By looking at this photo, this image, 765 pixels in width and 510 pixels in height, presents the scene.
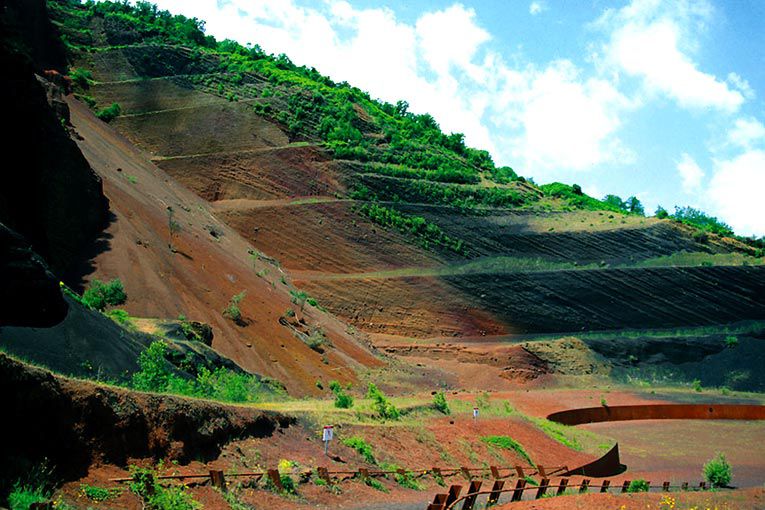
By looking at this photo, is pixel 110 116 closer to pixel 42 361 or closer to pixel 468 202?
pixel 468 202

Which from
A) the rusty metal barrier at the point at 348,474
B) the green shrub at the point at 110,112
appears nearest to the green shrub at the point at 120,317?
the rusty metal barrier at the point at 348,474

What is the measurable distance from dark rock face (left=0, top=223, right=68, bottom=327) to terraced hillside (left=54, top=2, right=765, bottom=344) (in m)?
39.6

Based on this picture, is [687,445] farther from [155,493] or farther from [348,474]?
[155,493]

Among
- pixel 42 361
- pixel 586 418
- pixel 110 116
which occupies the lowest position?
pixel 586 418

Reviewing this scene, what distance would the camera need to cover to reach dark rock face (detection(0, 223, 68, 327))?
9586 millimetres

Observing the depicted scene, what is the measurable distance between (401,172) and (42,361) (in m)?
48.4

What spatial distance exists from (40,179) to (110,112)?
40.6 metres

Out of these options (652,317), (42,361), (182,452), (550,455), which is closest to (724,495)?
(550,455)

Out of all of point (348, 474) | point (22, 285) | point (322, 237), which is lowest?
point (348, 474)

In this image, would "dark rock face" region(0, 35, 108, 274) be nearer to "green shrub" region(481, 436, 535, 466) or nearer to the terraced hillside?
"green shrub" region(481, 436, 535, 466)

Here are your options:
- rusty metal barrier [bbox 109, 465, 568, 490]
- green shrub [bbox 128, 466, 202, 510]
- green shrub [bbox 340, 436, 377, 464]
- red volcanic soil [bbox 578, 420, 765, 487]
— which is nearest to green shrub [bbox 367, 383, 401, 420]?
rusty metal barrier [bbox 109, 465, 568, 490]

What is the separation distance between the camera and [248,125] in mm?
58906

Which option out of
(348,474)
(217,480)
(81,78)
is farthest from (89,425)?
(81,78)

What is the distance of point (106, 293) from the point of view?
76.6ft
